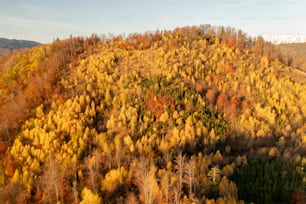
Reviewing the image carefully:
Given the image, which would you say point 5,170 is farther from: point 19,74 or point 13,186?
point 19,74

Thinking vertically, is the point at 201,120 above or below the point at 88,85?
below

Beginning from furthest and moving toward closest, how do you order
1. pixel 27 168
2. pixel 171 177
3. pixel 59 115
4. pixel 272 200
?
pixel 59 115 → pixel 27 168 → pixel 272 200 → pixel 171 177

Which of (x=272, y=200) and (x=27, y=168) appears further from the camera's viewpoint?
(x=27, y=168)

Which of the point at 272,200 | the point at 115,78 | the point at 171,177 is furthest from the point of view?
the point at 115,78

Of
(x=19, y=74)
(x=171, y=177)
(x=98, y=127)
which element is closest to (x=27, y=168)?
(x=98, y=127)

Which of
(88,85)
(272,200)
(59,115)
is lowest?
(272,200)

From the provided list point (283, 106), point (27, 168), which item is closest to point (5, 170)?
point (27, 168)
